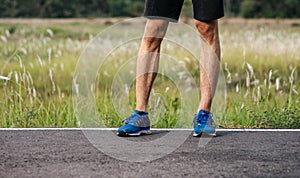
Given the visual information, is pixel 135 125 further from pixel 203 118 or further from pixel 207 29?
pixel 207 29

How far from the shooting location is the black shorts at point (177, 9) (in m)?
4.63

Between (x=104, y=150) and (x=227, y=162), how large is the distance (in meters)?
0.75

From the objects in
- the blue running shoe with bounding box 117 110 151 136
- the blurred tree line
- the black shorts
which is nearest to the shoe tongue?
the blue running shoe with bounding box 117 110 151 136

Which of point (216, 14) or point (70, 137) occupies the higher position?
point (216, 14)

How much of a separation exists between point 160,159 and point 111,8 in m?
27.5

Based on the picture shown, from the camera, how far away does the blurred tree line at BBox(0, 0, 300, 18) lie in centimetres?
2908

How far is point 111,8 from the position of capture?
102ft

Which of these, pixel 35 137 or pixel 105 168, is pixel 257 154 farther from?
pixel 35 137

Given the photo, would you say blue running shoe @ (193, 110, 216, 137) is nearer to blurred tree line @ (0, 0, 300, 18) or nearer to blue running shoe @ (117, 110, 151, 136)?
blue running shoe @ (117, 110, 151, 136)

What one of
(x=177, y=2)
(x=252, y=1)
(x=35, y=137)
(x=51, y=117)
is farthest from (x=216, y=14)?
(x=252, y=1)

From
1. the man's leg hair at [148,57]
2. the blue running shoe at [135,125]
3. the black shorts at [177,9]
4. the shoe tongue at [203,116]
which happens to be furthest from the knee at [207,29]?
the blue running shoe at [135,125]

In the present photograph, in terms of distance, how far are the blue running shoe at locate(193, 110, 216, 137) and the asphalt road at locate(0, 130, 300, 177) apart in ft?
0.30

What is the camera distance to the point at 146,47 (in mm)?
4695

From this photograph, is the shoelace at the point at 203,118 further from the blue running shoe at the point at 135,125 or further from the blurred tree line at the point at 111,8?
the blurred tree line at the point at 111,8
